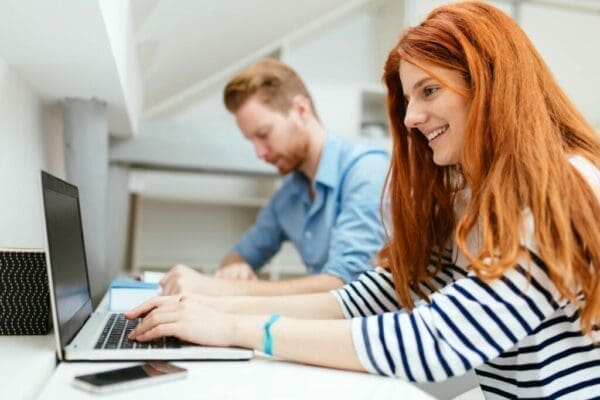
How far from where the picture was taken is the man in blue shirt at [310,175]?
1431 mm

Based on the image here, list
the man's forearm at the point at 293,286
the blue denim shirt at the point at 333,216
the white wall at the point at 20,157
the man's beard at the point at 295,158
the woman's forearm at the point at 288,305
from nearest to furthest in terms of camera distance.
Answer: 1. the woman's forearm at the point at 288,305
2. the white wall at the point at 20,157
3. the man's forearm at the point at 293,286
4. the blue denim shirt at the point at 333,216
5. the man's beard at the point at 295,158

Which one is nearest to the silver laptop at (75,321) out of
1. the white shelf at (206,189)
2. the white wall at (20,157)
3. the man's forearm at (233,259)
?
the white wall at (20,157)

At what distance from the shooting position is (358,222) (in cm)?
143

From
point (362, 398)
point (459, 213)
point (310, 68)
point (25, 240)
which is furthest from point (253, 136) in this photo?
point (310, 68)

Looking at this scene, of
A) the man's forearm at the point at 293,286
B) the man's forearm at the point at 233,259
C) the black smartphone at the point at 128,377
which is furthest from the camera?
the man's forearm at the point at 233,259

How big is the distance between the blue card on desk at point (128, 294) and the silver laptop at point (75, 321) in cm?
14

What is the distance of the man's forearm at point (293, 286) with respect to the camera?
128 centimetres

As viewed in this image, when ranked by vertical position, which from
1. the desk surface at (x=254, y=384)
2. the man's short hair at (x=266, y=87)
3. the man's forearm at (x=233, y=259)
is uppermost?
the man's short hair at (x=266, y=87)

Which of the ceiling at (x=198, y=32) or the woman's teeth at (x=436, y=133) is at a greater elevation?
the ceiling at (x=198, y=32)

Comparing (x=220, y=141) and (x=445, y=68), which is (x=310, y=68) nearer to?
(x=220, y=141)

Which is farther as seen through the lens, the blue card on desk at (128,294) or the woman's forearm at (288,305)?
the blue card on desk at (128,294)

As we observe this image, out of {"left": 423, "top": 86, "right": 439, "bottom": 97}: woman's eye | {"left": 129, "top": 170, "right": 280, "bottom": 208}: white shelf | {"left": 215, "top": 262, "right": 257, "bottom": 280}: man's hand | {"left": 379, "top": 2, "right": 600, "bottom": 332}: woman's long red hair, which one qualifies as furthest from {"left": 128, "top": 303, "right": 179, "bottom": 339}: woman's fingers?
{"left": 129, "top": 170, "right": 280, "bottom": 208}: white shelf

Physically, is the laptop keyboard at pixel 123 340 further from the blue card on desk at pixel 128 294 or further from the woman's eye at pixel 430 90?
the woman's eye at pixel 430 90

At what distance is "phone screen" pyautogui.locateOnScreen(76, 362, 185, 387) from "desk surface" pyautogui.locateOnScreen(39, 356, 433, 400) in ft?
0.05
